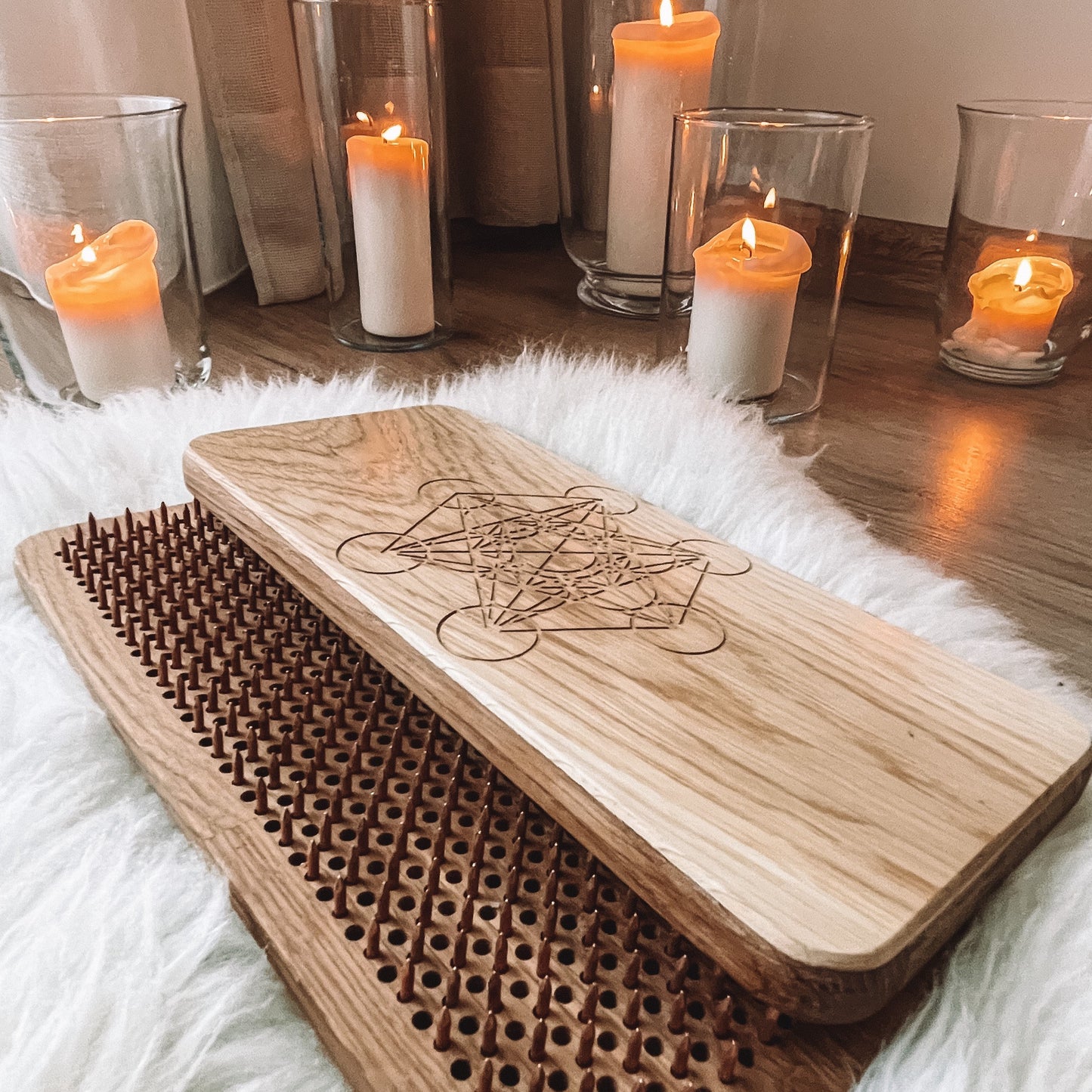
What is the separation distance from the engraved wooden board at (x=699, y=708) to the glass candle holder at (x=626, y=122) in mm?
469

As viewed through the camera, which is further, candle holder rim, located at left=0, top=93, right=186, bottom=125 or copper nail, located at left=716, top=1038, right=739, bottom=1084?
→ candle holder rim, located at left=0, top=93, right=186, bottom=125

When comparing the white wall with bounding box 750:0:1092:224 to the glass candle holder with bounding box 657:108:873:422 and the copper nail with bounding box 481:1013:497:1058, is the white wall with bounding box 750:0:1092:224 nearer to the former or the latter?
the glass candle holder with bounding box 657:108:873:422

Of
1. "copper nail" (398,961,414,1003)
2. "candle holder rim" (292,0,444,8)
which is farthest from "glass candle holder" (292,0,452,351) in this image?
"copper nail" (398,961,414,1003)

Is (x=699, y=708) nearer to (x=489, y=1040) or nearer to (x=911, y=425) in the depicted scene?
(x=489, y=1040)

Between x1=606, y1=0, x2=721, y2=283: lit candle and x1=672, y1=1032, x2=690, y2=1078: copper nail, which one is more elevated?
x1=606, y1=0, x2=721, y2=283: lit candle

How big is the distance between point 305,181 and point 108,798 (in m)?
0.70

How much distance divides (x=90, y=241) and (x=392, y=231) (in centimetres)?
23

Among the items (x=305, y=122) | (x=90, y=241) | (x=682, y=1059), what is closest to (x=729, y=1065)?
(x=682, y=1059)

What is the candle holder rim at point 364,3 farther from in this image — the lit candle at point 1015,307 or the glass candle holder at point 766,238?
the lit candle at point 1015,307

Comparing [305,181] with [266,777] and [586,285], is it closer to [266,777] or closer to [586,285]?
[586,285]

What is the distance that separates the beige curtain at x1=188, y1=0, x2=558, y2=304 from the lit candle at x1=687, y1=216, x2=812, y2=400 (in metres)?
0.41

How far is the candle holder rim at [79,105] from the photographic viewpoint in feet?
2.20

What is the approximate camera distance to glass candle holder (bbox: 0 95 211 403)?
64 centimetres

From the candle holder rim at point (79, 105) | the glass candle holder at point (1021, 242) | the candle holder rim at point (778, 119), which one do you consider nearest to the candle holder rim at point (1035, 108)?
the glass candle holder at point (1021, 242)
